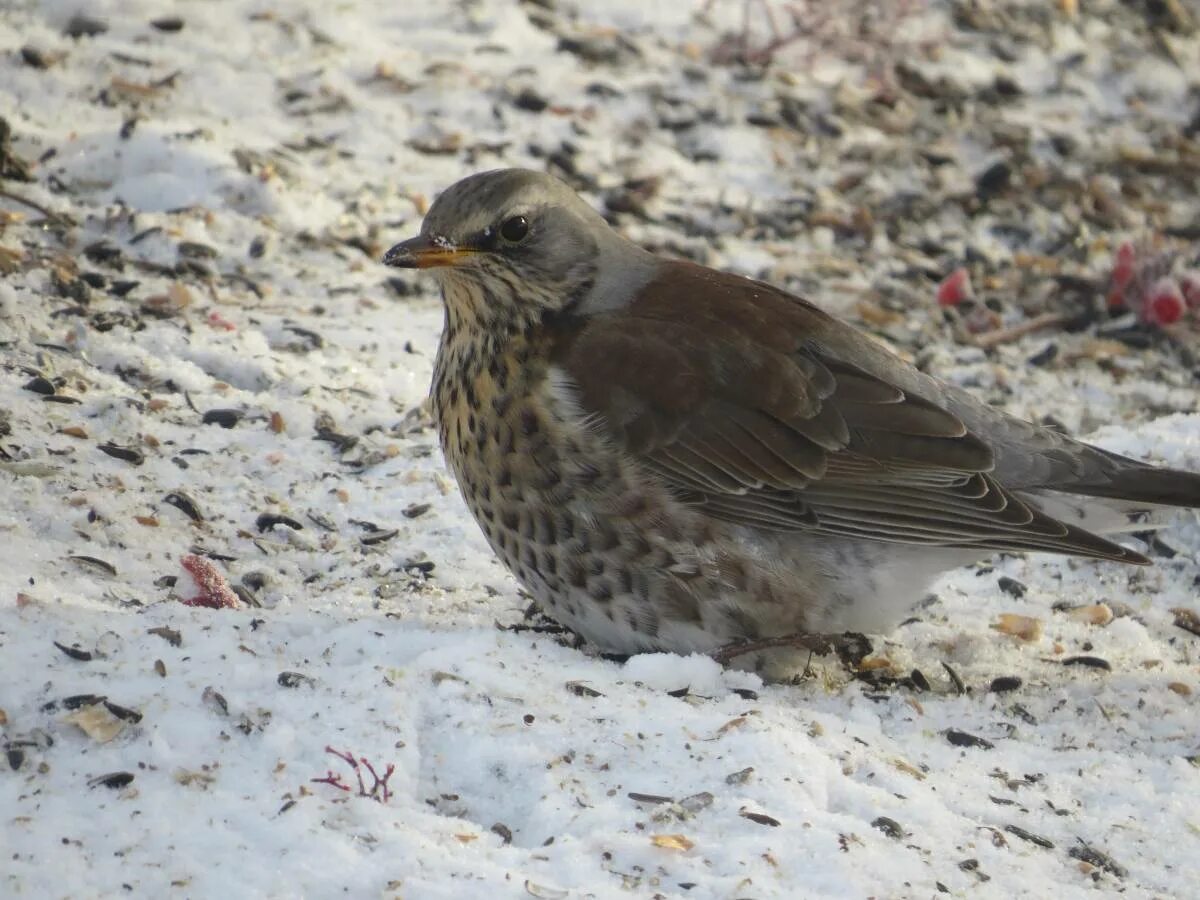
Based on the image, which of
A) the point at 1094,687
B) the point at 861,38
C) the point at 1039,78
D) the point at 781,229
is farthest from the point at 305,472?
the point at 1039,78

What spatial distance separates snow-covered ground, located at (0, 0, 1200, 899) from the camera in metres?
3.45

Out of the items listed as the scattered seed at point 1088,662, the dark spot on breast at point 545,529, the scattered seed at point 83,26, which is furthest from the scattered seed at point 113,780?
the scattered seed at point 83,26

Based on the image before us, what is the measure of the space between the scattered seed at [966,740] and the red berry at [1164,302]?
3.32 metres

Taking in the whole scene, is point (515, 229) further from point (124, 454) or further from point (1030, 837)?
point (1030, 837)

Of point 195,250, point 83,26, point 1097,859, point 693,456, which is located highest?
point 83,26

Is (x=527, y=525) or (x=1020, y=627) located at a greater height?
(x=527, y=525)

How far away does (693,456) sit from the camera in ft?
15.3

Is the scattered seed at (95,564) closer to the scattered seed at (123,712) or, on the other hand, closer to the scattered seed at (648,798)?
the scattered seed at (123,712)

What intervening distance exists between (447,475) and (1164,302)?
3256mm

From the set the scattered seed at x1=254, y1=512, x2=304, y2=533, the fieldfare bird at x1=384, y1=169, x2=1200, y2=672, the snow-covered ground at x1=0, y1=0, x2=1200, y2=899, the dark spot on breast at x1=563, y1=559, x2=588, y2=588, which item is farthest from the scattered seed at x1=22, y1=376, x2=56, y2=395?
the dark spot on breast at x1=563, y1=559, x2=588, y2=588

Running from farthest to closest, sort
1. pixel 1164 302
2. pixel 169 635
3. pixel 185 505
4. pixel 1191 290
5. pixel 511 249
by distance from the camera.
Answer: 1. pixel 1191 290
2. pixel 1164 302
3. pixel 185 505
4. pixel 511 249
5. pixel 169 635

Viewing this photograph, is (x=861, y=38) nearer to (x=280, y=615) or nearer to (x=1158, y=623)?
(x=1158, y=623)

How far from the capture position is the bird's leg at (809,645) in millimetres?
4613

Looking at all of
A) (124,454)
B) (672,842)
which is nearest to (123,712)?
(672,842)
